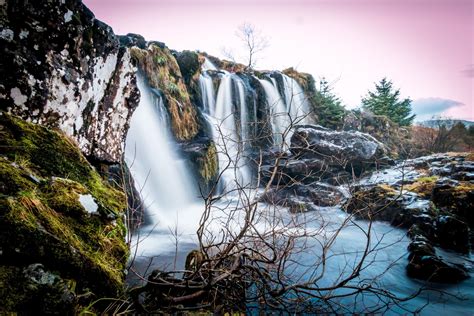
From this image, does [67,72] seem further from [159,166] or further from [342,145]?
[342,145]

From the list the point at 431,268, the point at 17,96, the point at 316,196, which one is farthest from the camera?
the point at 316,196

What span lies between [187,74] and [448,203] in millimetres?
14247

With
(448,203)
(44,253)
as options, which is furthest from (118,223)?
(448,203)

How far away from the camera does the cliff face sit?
323cm

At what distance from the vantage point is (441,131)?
821 inches

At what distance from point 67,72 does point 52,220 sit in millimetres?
2944

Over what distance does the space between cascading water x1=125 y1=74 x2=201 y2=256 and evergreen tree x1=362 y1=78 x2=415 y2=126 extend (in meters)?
23.6

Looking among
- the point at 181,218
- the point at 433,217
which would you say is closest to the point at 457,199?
the point at 433,217

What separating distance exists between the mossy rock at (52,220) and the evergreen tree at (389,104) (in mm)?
30090

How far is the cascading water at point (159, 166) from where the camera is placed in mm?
9852

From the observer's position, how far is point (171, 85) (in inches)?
543

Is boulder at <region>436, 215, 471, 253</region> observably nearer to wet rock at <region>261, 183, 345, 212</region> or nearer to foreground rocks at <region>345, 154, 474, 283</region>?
foreground rocks at <region>345, 154, 474, 283</region>

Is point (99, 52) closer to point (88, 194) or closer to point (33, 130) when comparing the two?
point (33, 130)

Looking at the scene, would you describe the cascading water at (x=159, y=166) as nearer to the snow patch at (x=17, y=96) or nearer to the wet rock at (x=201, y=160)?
the wet rock at (x=201, y=160)
